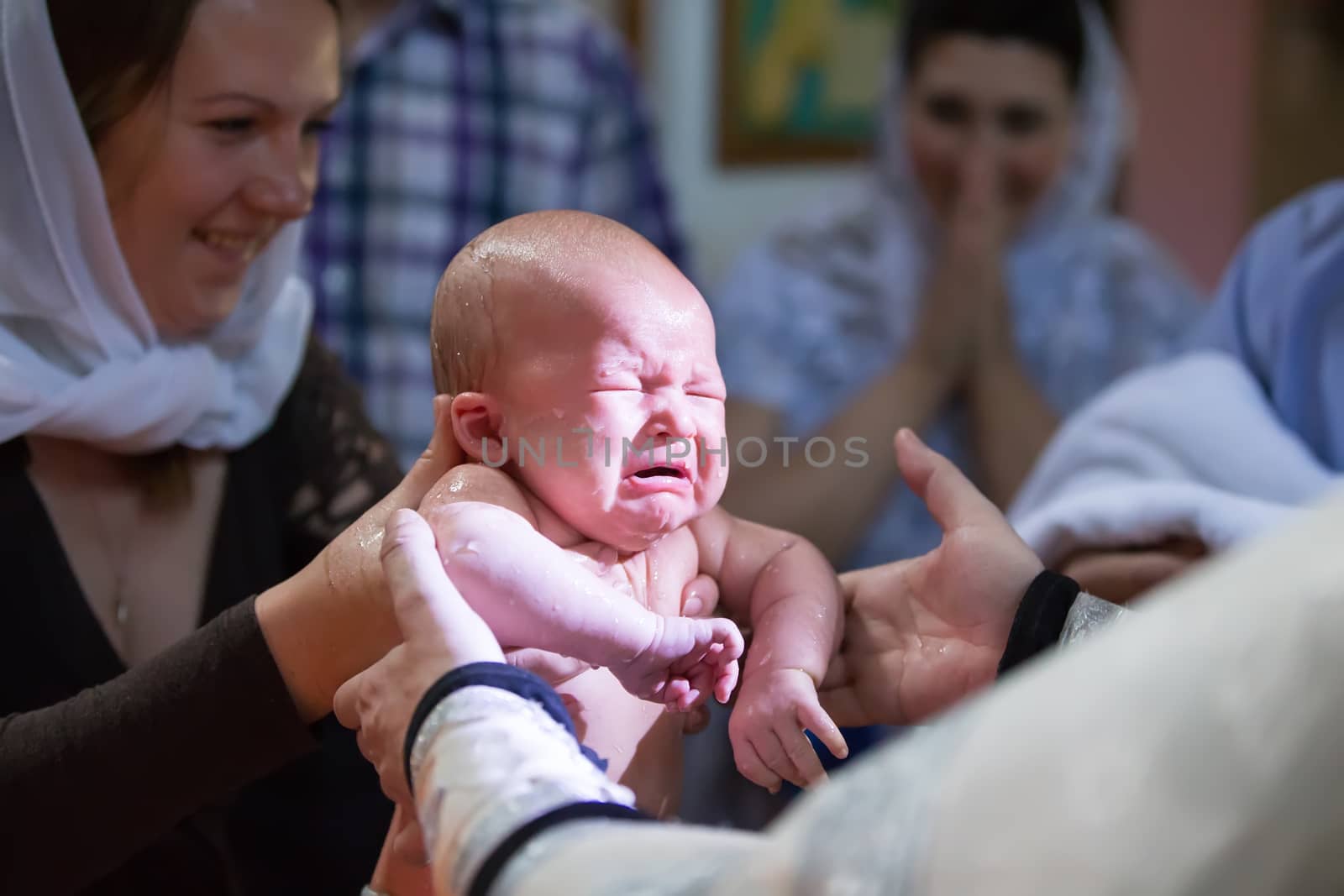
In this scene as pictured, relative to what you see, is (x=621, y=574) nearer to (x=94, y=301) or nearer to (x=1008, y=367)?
(x=94, y=301)

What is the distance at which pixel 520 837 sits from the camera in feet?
1.72

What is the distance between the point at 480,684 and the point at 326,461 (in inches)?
25.1

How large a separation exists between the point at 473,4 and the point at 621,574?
5.62ft

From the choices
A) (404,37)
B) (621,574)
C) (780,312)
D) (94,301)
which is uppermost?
(404,37)

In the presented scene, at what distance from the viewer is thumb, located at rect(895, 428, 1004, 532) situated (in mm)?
852

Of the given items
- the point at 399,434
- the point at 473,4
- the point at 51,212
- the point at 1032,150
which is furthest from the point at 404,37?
the point at 51,212

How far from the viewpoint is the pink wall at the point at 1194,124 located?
9.35ft

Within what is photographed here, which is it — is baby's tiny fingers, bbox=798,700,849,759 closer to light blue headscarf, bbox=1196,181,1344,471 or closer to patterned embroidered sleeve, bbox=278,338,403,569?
patterned embroidered sleeve, bbox=278,338,403,569

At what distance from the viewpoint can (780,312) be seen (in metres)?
2.19

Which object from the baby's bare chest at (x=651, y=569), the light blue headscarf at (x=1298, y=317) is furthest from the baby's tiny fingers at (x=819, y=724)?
the light blue headscarf at (x=1298, y=317)

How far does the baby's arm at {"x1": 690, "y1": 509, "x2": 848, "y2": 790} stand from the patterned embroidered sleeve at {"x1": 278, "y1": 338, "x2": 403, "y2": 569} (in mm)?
423

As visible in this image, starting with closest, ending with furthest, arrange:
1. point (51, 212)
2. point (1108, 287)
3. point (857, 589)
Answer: point (857, 589)
point (51, 212)
point (1108, 287)

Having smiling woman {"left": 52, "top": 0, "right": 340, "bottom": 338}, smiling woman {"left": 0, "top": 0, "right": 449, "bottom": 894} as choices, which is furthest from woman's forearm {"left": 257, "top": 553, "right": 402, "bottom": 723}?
smiling woman {"left": 52, "top": 0, "right": 340, "bottom": 338}

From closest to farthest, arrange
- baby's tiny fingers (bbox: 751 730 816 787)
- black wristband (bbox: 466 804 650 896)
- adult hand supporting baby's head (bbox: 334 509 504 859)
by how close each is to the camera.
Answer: black wristband (bbox: 466 804 650 896)
adult hand supporting baby's head (bbox: 334 509 504 859)
baby's tiny fingers (bbox: 751 730 816 787)
